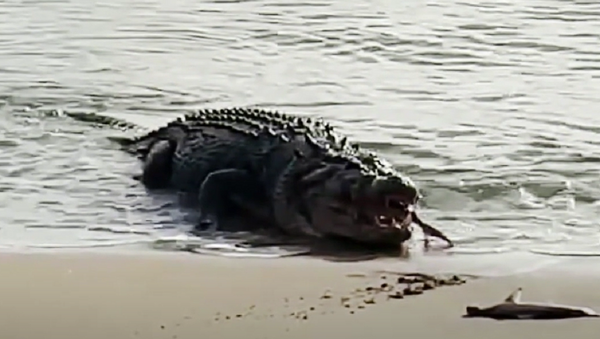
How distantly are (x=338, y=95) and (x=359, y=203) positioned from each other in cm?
314

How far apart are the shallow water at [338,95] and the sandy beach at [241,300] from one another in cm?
51

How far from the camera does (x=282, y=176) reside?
5734mm

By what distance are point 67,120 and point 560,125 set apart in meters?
2.71

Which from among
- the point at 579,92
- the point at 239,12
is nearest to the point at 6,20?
the point at 239,12

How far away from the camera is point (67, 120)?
311 inches

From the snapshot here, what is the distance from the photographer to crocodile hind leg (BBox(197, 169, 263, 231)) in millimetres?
5812

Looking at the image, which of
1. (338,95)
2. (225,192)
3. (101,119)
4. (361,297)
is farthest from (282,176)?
(338,95)

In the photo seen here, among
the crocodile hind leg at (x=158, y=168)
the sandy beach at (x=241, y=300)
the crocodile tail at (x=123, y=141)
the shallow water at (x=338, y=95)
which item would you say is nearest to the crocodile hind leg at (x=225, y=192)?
the shallow water at (x=338, y=95)

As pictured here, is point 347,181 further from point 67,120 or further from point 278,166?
point 67,120

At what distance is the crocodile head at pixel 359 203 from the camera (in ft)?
16.7

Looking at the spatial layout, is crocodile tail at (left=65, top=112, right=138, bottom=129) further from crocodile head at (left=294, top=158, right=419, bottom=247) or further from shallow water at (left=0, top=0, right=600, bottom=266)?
crocodile head at (left=294, top=158, right=419, bottom=247)

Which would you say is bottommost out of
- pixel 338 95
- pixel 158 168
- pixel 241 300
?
pixel 241 300

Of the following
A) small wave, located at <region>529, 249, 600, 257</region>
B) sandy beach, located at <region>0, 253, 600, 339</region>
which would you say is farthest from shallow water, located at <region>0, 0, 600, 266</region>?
sandy beach, located at <region>0, 253, 600, 339</region>

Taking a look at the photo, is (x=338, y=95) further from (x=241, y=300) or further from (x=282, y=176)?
A: (x=241, y=300)
